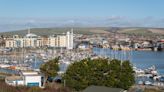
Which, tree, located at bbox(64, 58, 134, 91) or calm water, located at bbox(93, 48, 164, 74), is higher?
tree, located at bbox(64, 58, 134, 91)

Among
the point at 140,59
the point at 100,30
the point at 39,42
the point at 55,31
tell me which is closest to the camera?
the point at 140,59

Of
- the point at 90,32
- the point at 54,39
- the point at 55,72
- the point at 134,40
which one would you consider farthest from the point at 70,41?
the point at 55,72

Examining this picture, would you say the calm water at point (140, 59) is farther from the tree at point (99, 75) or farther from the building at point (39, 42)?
the tree at point (99, 75)

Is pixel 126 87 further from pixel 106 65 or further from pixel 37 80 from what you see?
pixel 37 80

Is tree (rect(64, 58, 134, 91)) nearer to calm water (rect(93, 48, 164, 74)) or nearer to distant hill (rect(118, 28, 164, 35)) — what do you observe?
calm water (rect(93, 48, 164, 74))

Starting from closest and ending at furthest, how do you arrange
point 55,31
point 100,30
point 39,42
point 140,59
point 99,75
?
point 99,75 < point 140,59 < point 39,42 < point 55,31 < point 100,30

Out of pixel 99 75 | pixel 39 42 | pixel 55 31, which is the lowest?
pixel 55 31

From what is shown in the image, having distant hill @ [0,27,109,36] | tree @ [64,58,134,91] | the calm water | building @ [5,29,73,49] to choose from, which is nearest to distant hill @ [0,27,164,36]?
distant hill @ [0,27,109,36]

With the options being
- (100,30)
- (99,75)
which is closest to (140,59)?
(99,75)

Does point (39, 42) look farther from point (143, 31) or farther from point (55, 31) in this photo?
point (143, 31)
